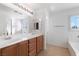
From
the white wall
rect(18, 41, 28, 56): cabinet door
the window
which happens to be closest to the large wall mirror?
rect(18, 41, 28, 56): cabinet door

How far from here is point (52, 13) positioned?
267 centimetres

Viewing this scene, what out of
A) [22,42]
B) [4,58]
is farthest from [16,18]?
[4,58]

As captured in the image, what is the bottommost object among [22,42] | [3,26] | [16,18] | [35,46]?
[35,46]

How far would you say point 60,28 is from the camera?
111 inches

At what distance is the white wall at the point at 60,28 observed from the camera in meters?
2.65

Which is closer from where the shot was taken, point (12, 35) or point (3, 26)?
point (3, 26)

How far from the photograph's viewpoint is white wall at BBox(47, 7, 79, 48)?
2.65m

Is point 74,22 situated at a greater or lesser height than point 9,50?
greater

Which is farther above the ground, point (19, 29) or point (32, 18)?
point (32, 18)

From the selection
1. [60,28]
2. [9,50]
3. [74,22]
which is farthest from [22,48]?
[74,22]

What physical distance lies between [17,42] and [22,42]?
10.9 inches

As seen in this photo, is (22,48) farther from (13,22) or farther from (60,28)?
(60,28)

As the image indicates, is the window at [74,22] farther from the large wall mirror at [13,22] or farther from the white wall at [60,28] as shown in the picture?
the large wall mirror at [13,22]

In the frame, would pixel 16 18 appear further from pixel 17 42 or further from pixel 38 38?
pixel 38 38
